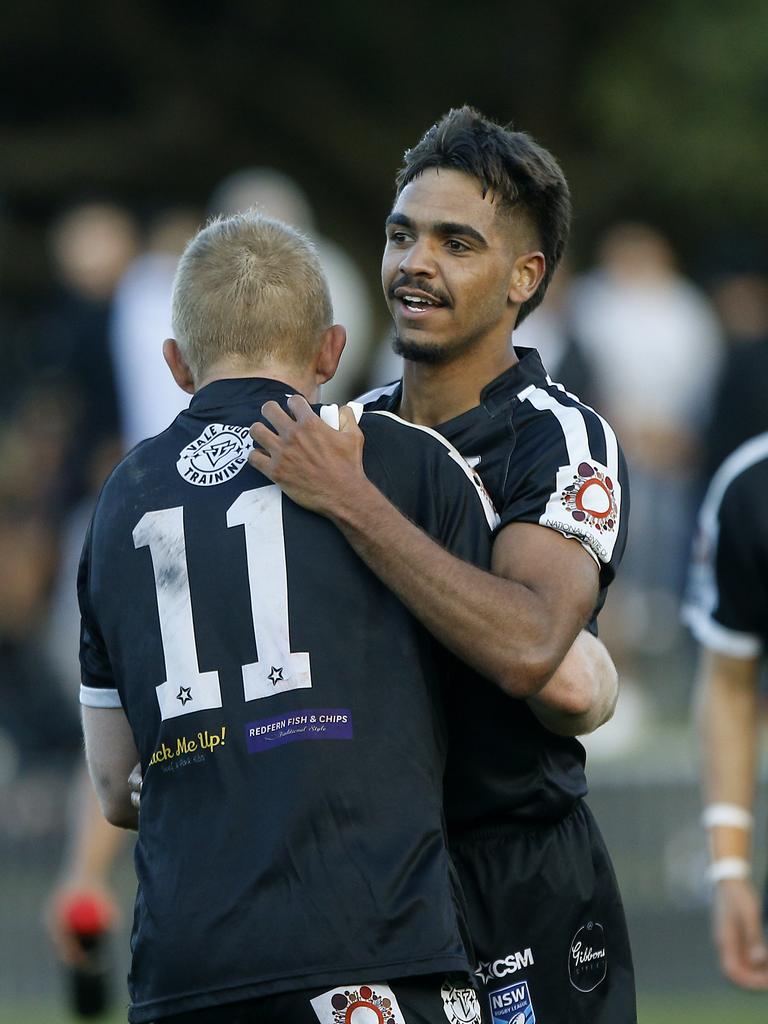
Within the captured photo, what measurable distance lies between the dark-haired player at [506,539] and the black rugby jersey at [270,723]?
10 centimetres

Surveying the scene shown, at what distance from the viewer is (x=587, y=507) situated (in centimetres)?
369

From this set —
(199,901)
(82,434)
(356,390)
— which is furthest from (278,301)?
(356,390)

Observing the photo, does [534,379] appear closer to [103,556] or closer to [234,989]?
[103,556]

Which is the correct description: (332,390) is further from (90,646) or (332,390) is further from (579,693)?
(579,693)

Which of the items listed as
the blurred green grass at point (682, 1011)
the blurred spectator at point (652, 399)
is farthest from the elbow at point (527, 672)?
the blurred spectator at point (652, 399)

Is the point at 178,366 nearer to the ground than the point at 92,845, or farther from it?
farther from it

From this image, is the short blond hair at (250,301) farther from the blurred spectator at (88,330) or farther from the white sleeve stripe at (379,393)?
the blurred spectator at (88,330)

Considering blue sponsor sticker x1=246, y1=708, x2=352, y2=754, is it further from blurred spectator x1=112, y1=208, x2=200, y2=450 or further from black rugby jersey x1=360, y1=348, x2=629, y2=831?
blurred spectator x1=112, y1=208, x2=200, y2=450

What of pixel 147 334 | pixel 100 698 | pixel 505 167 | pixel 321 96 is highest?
pixel 321 96

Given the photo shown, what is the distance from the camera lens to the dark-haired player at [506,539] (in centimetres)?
345

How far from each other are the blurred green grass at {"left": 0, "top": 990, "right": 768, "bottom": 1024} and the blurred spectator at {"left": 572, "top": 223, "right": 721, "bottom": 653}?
202 cm

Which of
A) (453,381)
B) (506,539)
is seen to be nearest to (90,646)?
(506,539)

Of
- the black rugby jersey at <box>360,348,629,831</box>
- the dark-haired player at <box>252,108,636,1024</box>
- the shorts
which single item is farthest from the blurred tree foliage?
the shorts

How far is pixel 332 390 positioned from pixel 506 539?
6.64 m
